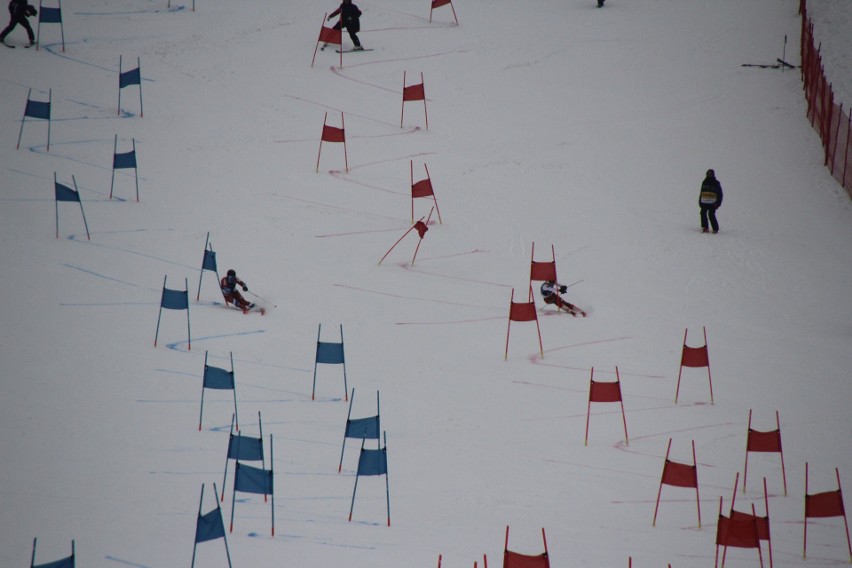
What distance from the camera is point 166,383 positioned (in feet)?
39.8

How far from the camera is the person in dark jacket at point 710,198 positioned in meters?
17.8

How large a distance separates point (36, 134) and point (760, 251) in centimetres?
1272

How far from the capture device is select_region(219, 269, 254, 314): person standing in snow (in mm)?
14281

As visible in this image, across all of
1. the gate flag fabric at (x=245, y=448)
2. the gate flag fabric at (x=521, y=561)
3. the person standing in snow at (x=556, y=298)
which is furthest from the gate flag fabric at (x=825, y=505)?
the person standing in snow at (x=556, y=298)

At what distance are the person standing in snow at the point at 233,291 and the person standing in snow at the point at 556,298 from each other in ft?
13.6

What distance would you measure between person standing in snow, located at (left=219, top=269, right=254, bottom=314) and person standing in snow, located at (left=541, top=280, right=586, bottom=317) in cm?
414

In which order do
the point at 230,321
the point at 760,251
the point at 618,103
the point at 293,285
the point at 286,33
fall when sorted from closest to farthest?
the point at 230,321 < the point at 293,285 < the point at 760,251 < the point at 618,103 < the point at 286,33

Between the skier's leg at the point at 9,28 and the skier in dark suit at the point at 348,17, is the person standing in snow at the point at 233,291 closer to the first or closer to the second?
the skier in dark suit at the point at 348,17

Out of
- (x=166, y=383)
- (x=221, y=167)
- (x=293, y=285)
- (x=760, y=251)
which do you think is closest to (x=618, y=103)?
(x=760, y=251)

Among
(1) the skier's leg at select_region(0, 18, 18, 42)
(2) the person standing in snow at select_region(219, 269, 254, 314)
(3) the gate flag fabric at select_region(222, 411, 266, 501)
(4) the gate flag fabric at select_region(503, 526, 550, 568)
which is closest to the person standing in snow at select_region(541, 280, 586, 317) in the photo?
(2) the person standing in snow at select_region(219, 269, 254, 314)

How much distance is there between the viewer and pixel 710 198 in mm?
17766

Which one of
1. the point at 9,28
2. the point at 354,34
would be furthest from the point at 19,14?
the point at 354,34

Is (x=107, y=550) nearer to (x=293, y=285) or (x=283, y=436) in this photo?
(x=283, y=436)

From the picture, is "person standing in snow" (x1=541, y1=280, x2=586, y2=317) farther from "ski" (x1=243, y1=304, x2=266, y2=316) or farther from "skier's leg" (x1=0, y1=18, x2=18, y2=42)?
"skier's leg" (x1=0, y1=18, x2=18, y2=42)
